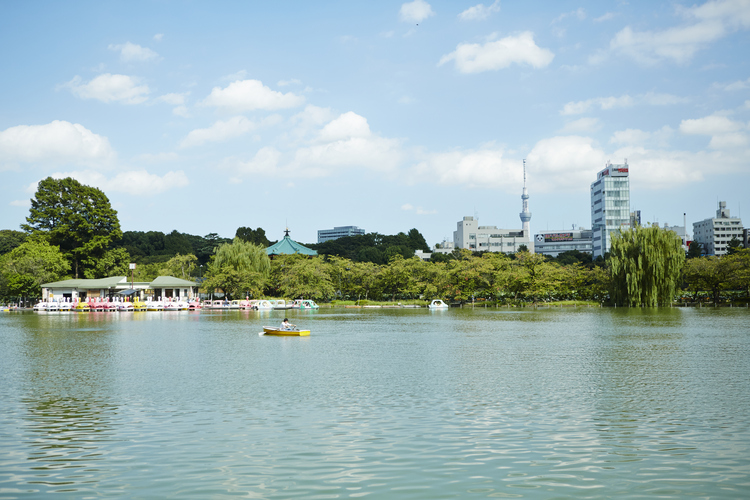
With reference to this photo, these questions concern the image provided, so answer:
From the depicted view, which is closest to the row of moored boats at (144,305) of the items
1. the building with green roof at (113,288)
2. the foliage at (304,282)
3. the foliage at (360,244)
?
the building with green roof at (113,288)

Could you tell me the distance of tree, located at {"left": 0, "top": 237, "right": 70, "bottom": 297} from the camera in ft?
199

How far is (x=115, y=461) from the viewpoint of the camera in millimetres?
8539

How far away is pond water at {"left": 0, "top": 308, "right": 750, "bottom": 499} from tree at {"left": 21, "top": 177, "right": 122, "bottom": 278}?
50421 mm

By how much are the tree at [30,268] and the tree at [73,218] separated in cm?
288

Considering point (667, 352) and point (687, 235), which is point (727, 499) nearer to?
point (667, 352)

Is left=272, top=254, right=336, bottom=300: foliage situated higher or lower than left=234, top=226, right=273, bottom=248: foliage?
lower

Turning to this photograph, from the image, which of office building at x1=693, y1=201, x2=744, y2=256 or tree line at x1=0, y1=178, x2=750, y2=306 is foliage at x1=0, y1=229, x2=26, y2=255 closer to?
tree line at x1=0, y1=178, x2=750, y2=306

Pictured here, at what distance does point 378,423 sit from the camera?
10828 mm

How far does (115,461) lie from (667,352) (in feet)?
61.9

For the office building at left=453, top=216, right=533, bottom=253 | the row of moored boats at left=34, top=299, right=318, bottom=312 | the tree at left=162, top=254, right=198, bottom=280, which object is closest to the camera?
the row of moored boats at left=34, top=299, right=318, bottom=312

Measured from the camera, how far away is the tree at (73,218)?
67.2 metres

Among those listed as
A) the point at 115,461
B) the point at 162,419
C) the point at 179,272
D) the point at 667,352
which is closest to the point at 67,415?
the point at 162,419

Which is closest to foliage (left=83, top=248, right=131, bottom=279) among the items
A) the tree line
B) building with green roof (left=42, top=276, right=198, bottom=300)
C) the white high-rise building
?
the tree line

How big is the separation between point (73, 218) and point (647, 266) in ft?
196
